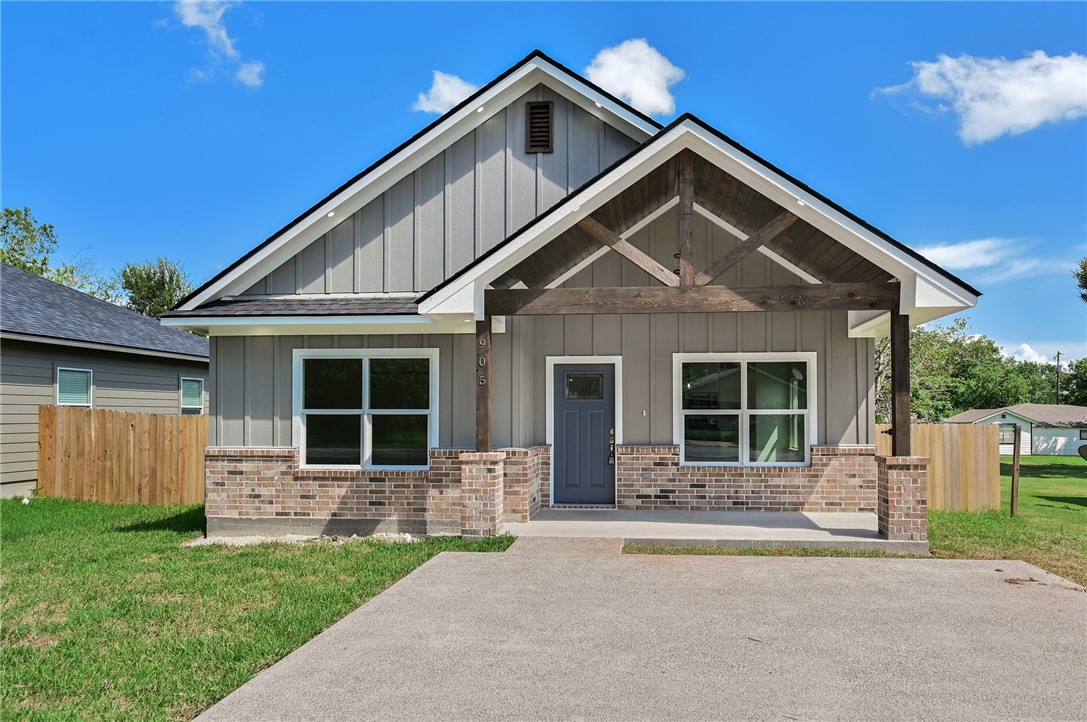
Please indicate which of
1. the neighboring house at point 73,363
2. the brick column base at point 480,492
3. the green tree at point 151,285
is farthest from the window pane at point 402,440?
the green tree at point 151,285

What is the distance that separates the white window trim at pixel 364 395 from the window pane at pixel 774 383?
4497mm

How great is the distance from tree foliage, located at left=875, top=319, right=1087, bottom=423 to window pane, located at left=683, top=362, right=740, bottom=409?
1036 cm

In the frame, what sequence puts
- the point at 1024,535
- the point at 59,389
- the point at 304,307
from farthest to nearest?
the point at 59,389
the point at 1024,535
the point at 304,307

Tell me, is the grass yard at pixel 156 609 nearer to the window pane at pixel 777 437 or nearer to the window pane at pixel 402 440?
the window pane at pixel 402 440

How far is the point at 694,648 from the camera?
16.3ft

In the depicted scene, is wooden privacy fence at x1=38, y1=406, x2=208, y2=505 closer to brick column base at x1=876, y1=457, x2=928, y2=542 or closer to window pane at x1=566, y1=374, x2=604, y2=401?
window pane at x1=566, y1=374, x2=604, y2=401

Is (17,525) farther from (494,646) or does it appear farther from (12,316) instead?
(494,646)

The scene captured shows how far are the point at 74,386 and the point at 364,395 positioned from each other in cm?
928

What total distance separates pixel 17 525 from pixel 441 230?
7893 mm

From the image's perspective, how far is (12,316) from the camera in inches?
562

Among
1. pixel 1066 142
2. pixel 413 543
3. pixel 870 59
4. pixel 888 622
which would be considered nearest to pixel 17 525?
pixel 413 543

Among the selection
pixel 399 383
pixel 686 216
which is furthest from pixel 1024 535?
pixel 399 383

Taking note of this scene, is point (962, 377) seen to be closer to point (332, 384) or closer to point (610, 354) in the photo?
point (610, 354)

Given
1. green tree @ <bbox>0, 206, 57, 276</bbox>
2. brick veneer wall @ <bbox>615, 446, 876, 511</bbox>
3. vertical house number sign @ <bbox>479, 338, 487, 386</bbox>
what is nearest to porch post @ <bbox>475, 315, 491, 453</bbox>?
vertical house number sign @ <bbox>479, 338, 487, 386</bbox>
